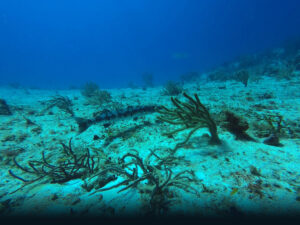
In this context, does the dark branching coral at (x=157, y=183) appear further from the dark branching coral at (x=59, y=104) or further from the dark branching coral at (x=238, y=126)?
the dark branching coral at (x=59, y=104)

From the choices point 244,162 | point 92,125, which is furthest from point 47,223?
point 92,125

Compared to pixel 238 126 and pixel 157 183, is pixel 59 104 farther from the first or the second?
pixel 238 126

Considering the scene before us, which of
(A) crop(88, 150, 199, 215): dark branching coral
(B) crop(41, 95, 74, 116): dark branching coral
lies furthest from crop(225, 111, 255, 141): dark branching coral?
(B) crop(41, 95, 74, 116): dark branching coral

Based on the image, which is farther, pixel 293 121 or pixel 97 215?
pixel 293 121

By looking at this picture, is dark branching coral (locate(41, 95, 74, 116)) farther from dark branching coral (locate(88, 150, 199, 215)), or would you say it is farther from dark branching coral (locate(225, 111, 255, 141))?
dark branching coral (locate(225, 111, 255, 141))

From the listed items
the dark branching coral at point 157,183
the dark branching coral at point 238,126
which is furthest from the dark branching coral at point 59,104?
the dark branching coral at point 238,126

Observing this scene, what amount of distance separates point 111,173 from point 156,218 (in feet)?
3.85

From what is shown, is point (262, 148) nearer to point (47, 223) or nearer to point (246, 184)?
point (246, 184)

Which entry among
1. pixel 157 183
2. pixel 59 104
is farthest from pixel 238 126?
pixel 59 104

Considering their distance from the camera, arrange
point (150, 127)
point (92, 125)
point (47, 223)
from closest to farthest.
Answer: point (47, 223) < point (150, 127) < point (92, 125)

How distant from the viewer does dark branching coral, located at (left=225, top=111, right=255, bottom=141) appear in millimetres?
2867

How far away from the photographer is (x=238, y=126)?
9.55ft

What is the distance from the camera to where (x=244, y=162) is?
2203 mm

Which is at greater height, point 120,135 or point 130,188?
point 120,135
